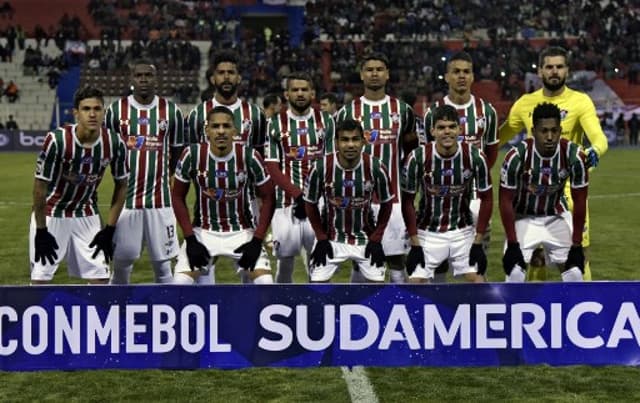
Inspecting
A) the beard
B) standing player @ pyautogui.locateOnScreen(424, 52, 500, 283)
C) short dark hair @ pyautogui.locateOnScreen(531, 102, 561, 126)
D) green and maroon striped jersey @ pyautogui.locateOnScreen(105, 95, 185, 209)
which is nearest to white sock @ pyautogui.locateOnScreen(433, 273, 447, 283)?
standing player @ pyautogui.locateOnScreen(424, 52, 500, 283)

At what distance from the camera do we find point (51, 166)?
224 inches

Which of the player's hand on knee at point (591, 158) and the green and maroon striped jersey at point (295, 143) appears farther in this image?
the green and maroon striped jersey at point (295, 143)

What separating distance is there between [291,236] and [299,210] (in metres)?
0.25

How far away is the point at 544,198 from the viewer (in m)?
6.01

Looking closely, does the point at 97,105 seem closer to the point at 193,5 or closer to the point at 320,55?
the point at 320,55

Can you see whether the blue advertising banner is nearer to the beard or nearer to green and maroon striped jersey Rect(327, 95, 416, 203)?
green and maroon striped jersey Rect(327, 95, 416, 203)

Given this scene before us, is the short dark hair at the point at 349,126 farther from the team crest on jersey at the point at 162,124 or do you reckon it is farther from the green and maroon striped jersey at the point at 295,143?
the team crest on jersey at the point at 162,124

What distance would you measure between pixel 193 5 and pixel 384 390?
34.4 metres

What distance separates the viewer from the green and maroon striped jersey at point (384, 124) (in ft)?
21.2

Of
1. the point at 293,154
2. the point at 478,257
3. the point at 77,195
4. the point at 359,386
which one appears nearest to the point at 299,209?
the point at 293,154

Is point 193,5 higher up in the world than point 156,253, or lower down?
higher up

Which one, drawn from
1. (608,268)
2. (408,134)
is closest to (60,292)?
(408,134)

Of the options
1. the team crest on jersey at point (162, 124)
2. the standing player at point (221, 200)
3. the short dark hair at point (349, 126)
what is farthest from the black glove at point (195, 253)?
the short dark hair at point (349, 126)

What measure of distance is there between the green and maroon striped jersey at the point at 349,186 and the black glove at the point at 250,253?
1.45 ft
